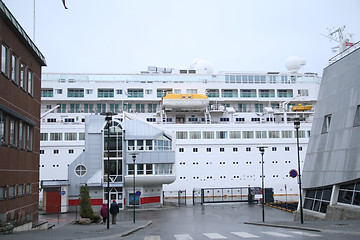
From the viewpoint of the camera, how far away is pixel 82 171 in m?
36.7

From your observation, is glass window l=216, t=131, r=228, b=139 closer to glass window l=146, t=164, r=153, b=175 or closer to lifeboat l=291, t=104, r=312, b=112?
lifeboat l=291, t=104, r=312, b=112

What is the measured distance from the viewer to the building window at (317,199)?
72.9ft

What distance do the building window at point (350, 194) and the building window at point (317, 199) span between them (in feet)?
4.02

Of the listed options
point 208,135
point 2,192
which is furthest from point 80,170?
point 2,192

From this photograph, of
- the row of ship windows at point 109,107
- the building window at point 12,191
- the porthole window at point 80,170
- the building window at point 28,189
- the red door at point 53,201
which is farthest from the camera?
the row of ship windows at point 109,107

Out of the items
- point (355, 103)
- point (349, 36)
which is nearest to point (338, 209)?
point (355, 103)

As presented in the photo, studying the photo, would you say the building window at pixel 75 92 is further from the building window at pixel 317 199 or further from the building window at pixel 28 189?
the building window at pixel 317 199

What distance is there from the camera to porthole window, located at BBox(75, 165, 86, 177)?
120ft

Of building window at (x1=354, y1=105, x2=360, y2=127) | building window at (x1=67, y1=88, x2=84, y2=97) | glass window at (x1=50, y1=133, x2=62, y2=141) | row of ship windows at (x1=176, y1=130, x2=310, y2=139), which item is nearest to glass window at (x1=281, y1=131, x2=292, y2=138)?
row of ship windows at (x1=176, y1=130, x2=310, y2=139)

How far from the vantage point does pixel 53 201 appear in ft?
→ 117

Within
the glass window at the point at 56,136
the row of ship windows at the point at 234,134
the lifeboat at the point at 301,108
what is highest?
the lifeboat at the point at 301,108

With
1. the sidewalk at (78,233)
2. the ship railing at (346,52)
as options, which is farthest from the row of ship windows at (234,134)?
the sidewalk at (78,233)

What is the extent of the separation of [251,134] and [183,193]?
1048 centimetres

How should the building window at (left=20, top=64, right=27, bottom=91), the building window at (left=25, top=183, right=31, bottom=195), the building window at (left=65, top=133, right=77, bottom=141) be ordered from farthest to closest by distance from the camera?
the building window at (left=65, top=133, right=77, bottom=141)
the building window at (left=25, top=183, right=31, bottom=195)
the building window at (left=20, top=64, right=27, bottom=91)
